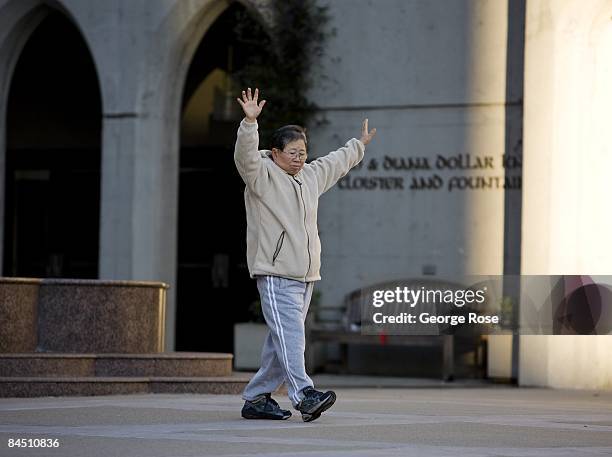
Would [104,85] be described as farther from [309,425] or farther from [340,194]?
[309,425]

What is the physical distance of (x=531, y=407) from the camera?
1120cm

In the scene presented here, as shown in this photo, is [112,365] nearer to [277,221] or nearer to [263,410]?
[263,410]

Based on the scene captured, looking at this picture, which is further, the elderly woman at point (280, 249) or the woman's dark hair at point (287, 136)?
the woman's dark hair at point (287, 136)

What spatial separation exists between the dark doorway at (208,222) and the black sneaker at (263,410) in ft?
54.1

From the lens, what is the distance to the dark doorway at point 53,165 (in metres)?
27.5

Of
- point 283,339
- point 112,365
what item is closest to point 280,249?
point 283,339

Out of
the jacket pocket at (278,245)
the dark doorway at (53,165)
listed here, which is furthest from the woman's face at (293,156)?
the dark doorway at (53,165)

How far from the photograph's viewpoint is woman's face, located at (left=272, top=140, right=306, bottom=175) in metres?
8.53

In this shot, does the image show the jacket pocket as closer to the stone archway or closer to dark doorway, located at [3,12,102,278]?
the stone archway

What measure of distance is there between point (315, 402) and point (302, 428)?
0.24 meters

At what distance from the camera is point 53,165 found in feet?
91.9

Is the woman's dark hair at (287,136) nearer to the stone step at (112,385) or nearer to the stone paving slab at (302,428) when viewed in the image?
the stone paving slab at (302,428)

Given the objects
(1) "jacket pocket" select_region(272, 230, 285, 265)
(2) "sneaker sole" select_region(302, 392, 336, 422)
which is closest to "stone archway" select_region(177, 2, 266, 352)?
(1) "jacket pocket" select_region(272, 230, 285, 265)

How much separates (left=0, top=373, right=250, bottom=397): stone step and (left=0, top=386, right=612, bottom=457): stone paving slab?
21 centimetres
